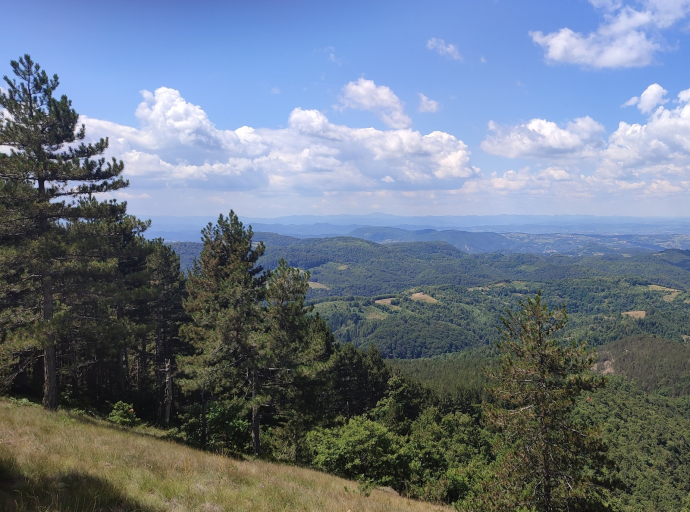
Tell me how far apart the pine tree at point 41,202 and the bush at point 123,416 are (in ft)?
12.5

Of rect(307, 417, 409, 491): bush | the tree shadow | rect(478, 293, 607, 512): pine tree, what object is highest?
the tree shadow

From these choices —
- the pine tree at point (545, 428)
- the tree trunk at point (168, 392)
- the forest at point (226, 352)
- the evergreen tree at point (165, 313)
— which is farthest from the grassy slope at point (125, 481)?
the evergreen tree at point (165, 313)

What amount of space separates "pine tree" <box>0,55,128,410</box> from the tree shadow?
943 centimetres

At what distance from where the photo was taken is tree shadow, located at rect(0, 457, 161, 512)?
5.26 metres

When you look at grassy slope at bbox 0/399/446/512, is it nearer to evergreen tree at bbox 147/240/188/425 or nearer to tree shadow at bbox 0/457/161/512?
tree shadow at bbox 0/457/161/512

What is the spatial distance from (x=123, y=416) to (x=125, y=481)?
49.0 feet

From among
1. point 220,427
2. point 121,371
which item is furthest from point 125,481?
point 121,371

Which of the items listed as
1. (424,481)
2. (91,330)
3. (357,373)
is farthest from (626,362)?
(91,330)

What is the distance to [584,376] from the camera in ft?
43.3

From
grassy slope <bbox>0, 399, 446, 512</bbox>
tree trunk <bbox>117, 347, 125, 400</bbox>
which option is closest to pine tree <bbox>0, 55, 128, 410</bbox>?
grassy slope <bbox>0, 399, 446, 512</bbox>

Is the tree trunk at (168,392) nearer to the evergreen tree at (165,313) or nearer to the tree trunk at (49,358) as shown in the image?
the evergreen tree at (165,313)

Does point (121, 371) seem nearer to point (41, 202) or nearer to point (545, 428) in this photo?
point (41, 202)

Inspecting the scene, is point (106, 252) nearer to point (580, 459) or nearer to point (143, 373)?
point (143, 373)

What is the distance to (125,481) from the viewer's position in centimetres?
727
